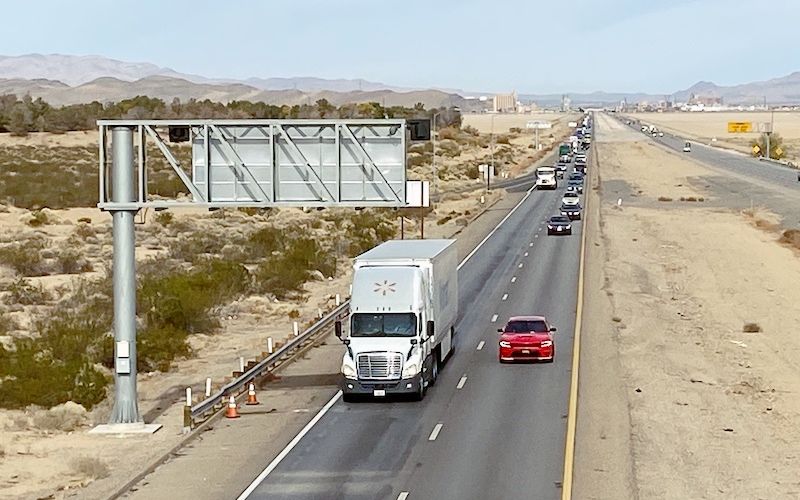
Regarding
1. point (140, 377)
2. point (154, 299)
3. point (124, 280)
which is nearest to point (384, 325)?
point (124, 280)

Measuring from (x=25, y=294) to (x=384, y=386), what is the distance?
24.2 meters

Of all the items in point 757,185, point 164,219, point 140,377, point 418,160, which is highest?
point 418,160

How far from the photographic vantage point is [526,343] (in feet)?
122

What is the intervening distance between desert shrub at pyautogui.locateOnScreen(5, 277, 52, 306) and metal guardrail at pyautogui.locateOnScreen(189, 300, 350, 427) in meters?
13.0

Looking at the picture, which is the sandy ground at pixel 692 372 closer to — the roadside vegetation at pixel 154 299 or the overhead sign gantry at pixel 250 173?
the overhead sign gantry at pixel 250 173

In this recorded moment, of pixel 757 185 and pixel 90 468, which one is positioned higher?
pixel 757 185

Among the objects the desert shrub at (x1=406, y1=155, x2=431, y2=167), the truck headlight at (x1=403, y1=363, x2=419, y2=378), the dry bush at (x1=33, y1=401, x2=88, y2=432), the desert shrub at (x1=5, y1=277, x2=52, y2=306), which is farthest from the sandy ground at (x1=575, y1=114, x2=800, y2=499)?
the desert shrub at (x1=406, y1=155, x2=431, y2=167)

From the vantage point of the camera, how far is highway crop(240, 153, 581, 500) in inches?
912

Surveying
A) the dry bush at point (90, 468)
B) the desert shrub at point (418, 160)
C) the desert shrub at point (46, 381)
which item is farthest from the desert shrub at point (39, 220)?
the desert shrub at point (418, 160)

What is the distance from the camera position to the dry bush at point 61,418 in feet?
97.3

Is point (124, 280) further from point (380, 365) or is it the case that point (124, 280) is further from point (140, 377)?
point (140, 377)

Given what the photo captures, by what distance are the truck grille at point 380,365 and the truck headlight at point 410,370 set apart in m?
0.13

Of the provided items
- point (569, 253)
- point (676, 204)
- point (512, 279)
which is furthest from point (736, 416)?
point (676, 204)

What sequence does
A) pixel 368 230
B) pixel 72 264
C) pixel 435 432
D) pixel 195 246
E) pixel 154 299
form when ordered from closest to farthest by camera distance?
pixel 435 432 < pixel 154 299 < pixel 72 264 < pixel 195 246 < pixel 368 230
